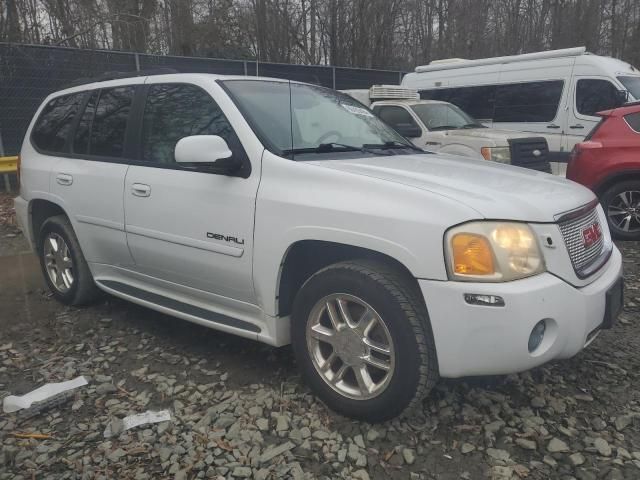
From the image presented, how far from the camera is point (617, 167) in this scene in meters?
6.12

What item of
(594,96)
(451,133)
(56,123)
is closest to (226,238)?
(56,123)

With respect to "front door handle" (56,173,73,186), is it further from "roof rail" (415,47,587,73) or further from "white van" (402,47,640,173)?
"roof rail" (415,47,587,73)

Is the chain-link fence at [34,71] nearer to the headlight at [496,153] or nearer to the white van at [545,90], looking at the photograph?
the headlight at [496,153]

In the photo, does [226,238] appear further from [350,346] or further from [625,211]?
[625,211]

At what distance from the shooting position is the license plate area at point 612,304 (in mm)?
2621

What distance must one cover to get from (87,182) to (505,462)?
3164mm

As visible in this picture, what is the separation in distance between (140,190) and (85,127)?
1.03 meters

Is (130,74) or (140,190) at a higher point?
(130,74)

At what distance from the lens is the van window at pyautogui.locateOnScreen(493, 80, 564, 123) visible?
364 inches

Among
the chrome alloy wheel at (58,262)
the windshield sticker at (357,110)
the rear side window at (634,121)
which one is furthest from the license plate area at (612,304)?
the rear side window at (634,121)

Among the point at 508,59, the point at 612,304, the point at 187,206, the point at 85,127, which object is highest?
the point at 508,59

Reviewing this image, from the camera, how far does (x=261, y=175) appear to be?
2863mm

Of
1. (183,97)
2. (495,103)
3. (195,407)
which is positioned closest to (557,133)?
(495,103)

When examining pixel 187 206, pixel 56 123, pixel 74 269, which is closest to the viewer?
pixel 187 206
